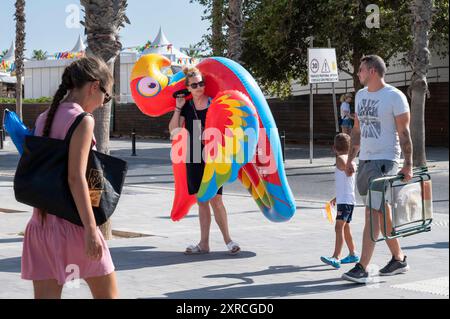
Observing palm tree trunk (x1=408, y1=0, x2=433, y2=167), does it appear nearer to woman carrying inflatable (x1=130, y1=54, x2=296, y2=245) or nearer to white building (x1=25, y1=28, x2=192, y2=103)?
woman carrying inflatable (x1=130, y1=54, x2=296, y2=245)

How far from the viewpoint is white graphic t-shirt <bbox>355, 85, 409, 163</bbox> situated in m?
6.78

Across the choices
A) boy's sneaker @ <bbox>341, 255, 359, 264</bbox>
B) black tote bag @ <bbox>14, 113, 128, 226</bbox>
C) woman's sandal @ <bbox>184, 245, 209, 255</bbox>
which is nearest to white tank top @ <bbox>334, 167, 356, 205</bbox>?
boy's sneaker @ <bbox>341, 255, 359, 264</bbox>

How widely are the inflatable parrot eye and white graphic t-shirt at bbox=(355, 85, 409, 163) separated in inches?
113

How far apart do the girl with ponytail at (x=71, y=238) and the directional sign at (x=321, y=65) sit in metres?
16.8

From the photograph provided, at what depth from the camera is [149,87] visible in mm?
9141

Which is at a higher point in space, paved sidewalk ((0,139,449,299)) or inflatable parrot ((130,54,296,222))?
inflatable parrot ((130,54,296,222))

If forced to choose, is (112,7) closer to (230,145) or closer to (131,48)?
(230,145)

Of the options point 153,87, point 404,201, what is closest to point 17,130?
point 404,201

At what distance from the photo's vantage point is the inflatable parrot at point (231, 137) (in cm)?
805

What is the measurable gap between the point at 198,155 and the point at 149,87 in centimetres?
119

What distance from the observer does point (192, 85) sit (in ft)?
27.6

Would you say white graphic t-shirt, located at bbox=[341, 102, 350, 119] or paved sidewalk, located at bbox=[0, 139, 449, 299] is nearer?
paved sidewalk, located at bbox=[0, 139, 449, 299]

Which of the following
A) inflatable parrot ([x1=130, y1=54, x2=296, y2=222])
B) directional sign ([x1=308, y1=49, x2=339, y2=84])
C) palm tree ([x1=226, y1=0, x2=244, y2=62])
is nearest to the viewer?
inflatable parrot ([x1=130, y1=54, x2=296, y2=222])

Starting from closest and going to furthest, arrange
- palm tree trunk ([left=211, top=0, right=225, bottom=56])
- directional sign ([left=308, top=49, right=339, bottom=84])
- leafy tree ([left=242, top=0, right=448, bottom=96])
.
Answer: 1. directional sign ([left=308, top=49, right=339, bottom=84])
2. leafy tree ([left=242, top=0, right=448, bottom=96])
3. palm tree trunk ([left=211, top=0, right=225, bottom=56])
